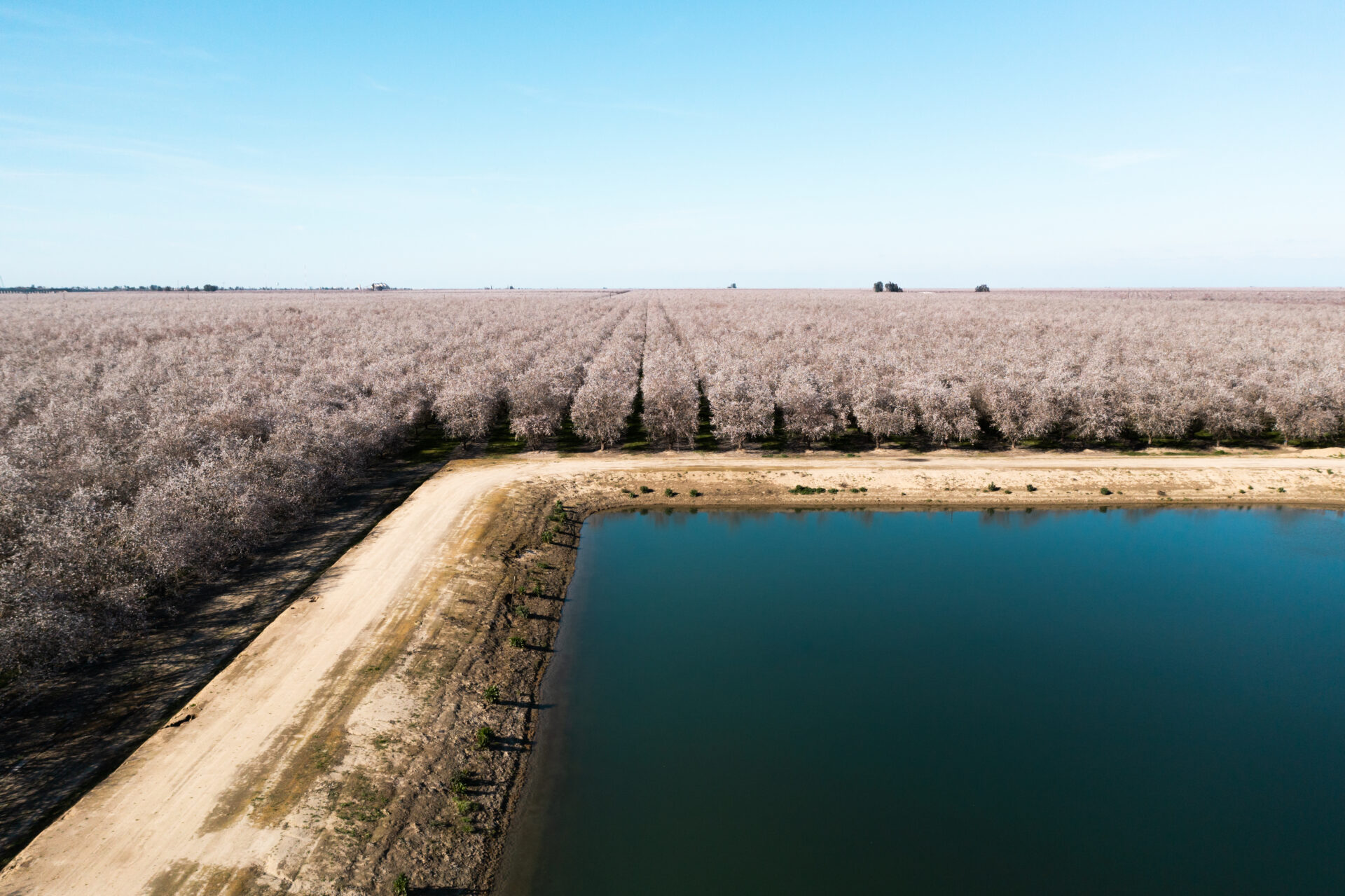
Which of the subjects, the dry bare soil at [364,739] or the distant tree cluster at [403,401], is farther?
the distant tree cluster at [403,401]

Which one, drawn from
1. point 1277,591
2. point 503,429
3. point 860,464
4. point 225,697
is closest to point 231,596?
point 225,697

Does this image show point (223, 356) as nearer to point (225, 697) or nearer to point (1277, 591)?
point (225, 697)

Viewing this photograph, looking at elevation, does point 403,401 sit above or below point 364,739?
above

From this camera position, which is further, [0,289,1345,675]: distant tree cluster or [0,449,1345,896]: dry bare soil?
[0,289,1345,675]: distant tree cluster

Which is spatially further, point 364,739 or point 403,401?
point 403,401

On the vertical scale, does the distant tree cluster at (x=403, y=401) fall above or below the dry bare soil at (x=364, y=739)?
above
